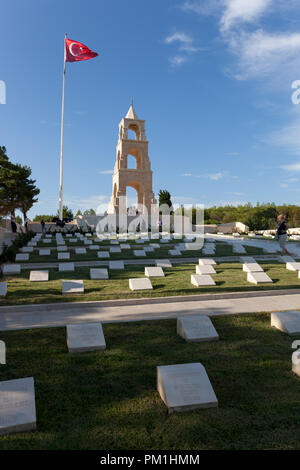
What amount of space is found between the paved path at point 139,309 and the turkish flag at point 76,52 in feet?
102

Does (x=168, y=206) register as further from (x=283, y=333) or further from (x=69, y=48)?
(x=283, y=333)

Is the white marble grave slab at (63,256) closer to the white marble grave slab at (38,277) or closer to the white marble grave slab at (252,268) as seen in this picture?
the white marble grave slab at (38,277)

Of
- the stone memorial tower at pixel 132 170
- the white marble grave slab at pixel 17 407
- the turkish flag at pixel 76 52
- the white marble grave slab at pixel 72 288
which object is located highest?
the turkish flag at pixel 76 52

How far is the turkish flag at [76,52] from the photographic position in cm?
3288

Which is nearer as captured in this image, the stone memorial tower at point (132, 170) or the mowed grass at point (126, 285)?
the mowed grass at point (126, 285)

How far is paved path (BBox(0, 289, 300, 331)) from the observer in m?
7.13

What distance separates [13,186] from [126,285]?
3577 cm

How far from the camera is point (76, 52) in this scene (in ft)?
109

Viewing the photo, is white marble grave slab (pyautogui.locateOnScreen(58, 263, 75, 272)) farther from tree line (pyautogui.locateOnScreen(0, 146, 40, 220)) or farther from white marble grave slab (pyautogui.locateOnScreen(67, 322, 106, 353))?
tree line (pyautogui.locateOnScreen(0, 146, 40, 220))

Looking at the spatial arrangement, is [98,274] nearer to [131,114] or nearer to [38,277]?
[38,277]

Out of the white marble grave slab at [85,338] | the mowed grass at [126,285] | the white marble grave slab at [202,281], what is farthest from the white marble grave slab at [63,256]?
the white marble grave slab at [85,338]

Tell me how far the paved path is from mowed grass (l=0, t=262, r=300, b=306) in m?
A: 0.34
